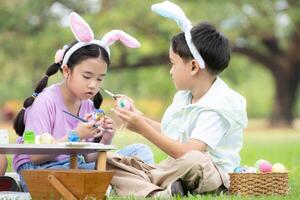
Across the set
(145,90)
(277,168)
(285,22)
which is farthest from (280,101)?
(277,168)

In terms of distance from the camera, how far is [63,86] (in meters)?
4.55

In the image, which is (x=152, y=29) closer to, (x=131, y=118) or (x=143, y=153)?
(x=143, y=153)

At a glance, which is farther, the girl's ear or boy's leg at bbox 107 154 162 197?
the girl's ear

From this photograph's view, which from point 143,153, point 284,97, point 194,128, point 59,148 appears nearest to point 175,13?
point 194,128

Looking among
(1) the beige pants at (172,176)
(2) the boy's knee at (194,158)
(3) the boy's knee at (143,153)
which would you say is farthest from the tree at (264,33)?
(2) the boy's knee at (194,158)

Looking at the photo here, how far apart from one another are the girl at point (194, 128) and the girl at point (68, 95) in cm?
27

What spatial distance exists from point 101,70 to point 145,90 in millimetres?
31907

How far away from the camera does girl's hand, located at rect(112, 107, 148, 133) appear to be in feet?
13.1

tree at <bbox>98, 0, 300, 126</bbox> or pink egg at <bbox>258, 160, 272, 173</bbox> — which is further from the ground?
tree at <bbox>98, 0, 300, 126</bbox>

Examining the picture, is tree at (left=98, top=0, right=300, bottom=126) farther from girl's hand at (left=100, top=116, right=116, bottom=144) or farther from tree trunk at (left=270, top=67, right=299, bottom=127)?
girl's hand at (left=100, top=116, right=116, bottom=144)

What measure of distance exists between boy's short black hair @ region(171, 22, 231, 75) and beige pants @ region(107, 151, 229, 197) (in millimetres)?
570

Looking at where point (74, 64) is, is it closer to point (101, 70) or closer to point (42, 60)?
point (101, 70)

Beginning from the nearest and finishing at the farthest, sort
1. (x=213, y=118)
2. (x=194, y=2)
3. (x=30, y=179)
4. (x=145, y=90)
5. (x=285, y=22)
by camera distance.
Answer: (x=30, y=179) → (x=213, y=118) → (x=194, y=2) → (x=285, y=22) → (x=145, y=90)

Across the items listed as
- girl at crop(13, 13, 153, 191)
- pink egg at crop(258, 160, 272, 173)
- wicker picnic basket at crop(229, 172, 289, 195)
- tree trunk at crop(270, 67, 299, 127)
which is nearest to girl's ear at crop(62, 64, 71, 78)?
girl at crop(13, 13, 153, 191)
